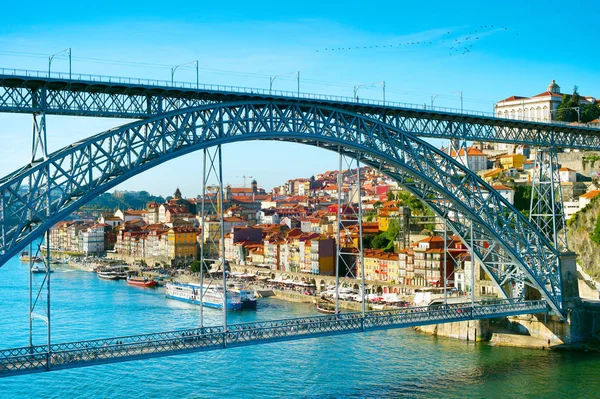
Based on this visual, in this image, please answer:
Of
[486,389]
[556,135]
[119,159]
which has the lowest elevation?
[486,389]

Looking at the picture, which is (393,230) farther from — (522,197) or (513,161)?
(513,161)

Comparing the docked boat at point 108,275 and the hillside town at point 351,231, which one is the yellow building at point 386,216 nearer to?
the hillside town at point 351,231

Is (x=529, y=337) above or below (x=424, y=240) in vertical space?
below

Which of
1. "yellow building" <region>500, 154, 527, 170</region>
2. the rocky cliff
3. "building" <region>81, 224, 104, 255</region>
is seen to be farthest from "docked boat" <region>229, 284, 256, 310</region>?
"building" <region>81, 224, 104, 255</region>

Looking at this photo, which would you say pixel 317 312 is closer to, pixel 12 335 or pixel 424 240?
pixel 424 240

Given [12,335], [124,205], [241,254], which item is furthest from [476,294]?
[124,205]

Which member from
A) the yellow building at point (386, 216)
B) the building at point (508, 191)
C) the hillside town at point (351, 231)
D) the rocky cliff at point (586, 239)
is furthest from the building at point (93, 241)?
the rocky cliff at point (586, 239)
